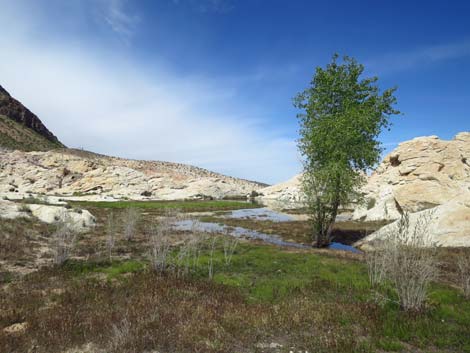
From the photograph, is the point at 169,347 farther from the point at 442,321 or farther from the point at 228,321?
the point at 442,321

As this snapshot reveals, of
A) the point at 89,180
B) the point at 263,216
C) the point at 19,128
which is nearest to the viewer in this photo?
the point at 263,216

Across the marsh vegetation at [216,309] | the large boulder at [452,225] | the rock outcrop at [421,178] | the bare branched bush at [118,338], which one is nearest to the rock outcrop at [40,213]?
the marsh vegetation at [216,309]

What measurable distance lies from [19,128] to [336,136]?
148619mm

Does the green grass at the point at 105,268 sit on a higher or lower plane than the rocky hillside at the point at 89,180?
lower

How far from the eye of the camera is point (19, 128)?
128 meters

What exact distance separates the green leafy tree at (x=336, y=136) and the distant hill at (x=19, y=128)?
117 m

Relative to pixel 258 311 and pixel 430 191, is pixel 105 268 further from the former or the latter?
pixel 430 191

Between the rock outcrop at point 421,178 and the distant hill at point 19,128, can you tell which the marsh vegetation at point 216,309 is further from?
the distant hill at point 19,128

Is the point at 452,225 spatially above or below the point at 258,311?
above

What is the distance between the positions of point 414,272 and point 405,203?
1035 inches

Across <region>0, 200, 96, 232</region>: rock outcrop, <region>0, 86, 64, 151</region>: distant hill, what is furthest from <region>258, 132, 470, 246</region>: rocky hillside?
<region>0, 86, 64, 151</region>: distant hill

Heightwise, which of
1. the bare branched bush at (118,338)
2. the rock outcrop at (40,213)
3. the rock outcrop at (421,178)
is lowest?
the bare branched bush at (118,338)

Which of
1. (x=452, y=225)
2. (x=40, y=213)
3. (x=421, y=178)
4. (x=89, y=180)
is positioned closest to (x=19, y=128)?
(x=89, y=180)

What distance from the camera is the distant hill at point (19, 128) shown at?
11175 centimetres
